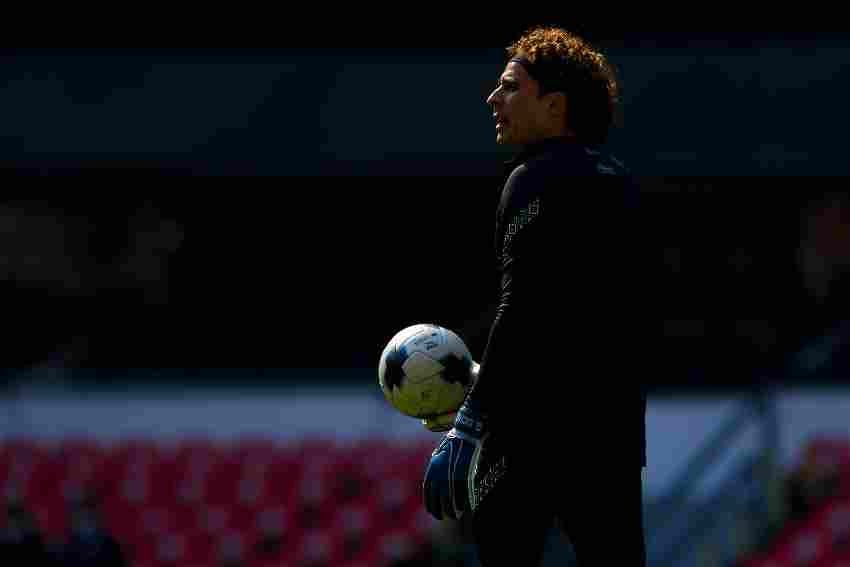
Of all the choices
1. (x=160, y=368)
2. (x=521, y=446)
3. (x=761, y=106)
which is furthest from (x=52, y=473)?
(x=521, y=446)

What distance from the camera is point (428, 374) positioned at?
4.08 metres

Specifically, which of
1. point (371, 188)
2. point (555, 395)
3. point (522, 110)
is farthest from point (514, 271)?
point (371, 188)

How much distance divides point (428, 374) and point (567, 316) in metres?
0.56

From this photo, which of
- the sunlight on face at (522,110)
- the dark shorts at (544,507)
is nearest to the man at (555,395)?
the dark shorts at (544,507)

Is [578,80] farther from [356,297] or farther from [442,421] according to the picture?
[356,297]

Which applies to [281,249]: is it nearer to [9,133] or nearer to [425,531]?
[9,133]

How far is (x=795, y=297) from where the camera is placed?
45.3 ft

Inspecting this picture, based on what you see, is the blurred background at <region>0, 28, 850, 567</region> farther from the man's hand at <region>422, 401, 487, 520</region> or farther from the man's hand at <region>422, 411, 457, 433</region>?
the man's hand at <region>422, 401, 487, 520</region>

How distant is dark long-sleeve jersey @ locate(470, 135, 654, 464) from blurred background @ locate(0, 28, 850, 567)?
5998mm

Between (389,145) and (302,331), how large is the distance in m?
2.23

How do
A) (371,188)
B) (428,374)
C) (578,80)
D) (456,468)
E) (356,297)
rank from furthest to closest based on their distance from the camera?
1. (371,188)
2. (356,297)
3. (428,374)
4. (578,80)
5. (456,468)

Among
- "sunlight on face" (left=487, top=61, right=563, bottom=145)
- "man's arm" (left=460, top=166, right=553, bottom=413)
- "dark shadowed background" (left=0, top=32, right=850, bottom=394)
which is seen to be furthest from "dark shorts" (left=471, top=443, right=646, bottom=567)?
"dark shadowed background" (left=0, top=32, right=850, bottom=394)

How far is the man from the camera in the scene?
3.62m

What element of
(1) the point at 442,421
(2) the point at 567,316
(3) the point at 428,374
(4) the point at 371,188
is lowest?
(4) the point at 371,188
